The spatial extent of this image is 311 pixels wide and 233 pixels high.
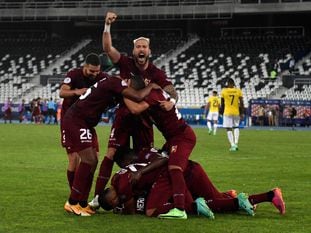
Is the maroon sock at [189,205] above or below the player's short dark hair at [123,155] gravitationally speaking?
below

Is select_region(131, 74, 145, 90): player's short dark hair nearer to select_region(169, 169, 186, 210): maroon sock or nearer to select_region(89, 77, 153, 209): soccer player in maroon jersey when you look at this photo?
select_region(89, 77, 153, 209): soccer player in maroon jersey

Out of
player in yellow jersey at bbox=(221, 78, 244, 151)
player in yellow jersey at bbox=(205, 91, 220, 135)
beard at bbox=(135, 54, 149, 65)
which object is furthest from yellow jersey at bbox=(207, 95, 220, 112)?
beard at bbox=(135, 54, 149, 65)

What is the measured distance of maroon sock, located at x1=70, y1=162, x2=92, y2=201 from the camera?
32.1 ft

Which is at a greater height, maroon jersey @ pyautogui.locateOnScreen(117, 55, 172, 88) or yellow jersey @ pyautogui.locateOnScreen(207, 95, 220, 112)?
maroon jersey @ pyautogui.locateOnScreen(117, 55, 172, 88)

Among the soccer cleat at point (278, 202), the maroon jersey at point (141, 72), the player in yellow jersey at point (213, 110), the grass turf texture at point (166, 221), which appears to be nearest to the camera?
the grass turf texture at point (166, 221)

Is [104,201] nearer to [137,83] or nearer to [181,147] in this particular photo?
[181,147]

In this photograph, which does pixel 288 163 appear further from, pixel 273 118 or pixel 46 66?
pixel 46 66

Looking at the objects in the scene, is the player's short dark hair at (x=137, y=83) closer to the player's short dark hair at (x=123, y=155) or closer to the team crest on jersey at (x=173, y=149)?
the team crest on jersey at (x=173, y=149)

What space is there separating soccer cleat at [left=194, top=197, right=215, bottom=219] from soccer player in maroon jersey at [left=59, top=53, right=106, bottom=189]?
206 cm

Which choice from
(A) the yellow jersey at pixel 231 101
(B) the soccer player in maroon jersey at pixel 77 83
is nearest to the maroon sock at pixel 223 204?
(B) the soccer player in maroon jersey at pixel 77 83

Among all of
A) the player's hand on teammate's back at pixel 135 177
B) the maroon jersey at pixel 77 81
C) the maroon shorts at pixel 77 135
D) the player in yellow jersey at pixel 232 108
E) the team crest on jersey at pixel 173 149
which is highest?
the maroon jersey at pixel 77 81

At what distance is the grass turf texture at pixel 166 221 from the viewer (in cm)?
867

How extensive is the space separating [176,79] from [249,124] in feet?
29.9

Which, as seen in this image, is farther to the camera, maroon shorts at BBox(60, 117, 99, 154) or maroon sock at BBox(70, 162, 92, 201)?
maroon shorts at BBox(60, 117, 99, 154)
